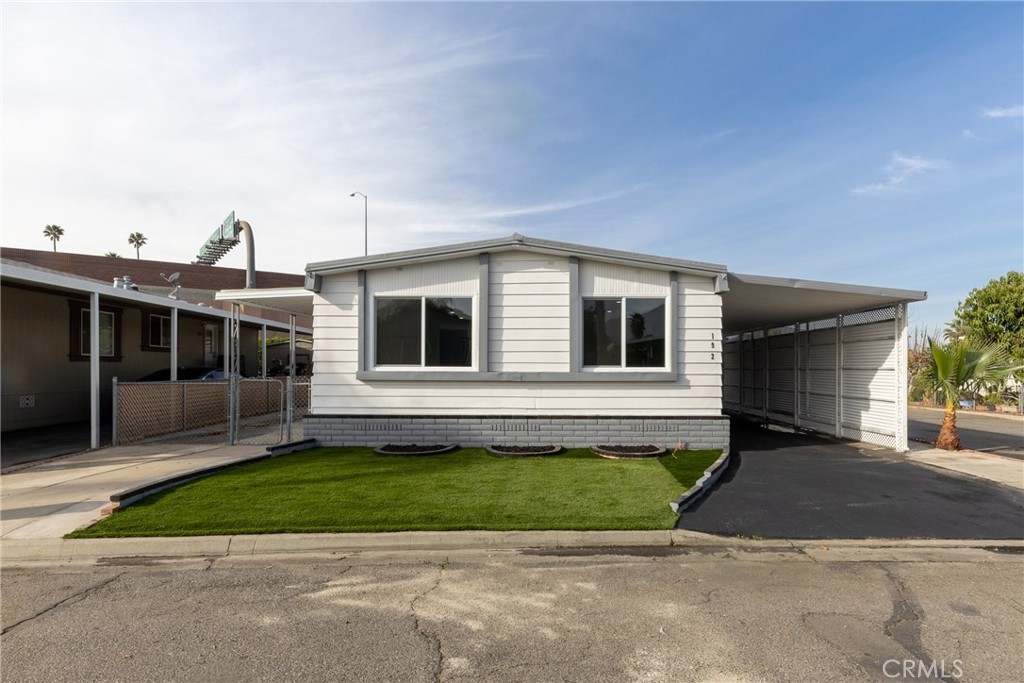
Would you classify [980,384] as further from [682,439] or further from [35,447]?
[35,447]

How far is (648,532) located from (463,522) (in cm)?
198

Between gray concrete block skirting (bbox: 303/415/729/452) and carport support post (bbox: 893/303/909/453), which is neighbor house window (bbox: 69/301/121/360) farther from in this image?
carport support post (bbox: 893/303/909/453)

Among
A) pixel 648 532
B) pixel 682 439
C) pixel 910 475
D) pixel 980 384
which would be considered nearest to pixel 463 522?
pixel 648 532

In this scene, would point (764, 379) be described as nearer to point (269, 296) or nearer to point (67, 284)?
point (269, 296)

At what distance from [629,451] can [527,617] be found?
582cm

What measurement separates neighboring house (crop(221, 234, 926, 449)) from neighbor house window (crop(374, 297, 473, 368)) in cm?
2

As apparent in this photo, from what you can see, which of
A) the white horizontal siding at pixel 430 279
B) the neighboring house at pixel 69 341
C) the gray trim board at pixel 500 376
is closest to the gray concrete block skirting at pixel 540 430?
the gray trim board at pixel 500 376

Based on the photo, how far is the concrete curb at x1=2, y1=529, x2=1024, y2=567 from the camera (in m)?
5.32

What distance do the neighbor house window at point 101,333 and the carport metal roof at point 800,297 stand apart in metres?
16.6

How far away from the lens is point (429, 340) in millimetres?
10273

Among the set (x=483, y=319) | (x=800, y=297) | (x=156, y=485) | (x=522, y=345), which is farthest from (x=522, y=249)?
(x=156, y=485)

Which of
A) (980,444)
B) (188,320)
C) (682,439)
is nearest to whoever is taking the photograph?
(682,439)

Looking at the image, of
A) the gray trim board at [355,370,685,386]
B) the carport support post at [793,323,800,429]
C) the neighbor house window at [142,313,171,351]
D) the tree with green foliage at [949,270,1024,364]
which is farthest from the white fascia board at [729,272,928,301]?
the neighbor house window at [142,313,171,351]

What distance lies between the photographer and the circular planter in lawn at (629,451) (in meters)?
9.09
